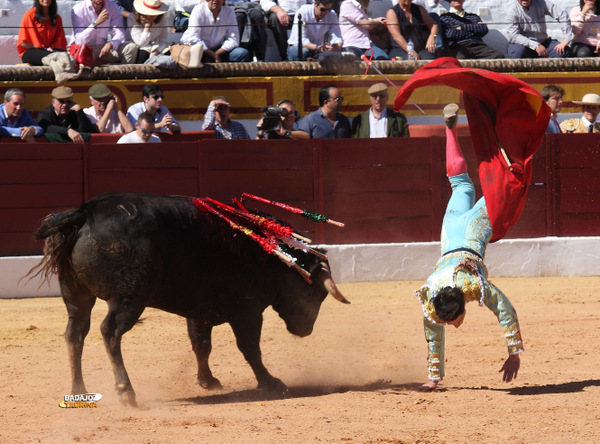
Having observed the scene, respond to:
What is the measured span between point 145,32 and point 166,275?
4.78m

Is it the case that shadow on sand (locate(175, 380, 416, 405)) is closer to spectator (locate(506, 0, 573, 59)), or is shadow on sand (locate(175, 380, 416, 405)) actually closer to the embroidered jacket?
the embroidered jacket

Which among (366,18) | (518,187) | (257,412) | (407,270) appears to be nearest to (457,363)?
(518,187)

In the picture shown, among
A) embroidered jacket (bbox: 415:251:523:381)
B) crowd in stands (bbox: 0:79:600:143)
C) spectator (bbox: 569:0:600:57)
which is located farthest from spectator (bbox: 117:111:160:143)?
spectator (bbox: 569:0:600:57)

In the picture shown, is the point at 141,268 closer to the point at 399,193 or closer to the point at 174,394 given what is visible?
the point at 174,394

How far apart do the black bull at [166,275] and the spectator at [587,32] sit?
5879mm

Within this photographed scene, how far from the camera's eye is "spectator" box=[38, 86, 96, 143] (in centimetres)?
789

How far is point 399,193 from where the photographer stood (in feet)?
28.2

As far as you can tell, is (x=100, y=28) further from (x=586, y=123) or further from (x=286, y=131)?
(x=586, y=123)

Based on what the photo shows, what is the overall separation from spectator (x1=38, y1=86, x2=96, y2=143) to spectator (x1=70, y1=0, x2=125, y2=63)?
2.45ft

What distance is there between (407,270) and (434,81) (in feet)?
12.7

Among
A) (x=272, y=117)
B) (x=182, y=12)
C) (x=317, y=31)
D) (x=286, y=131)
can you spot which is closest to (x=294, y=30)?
(x=317, y=31)

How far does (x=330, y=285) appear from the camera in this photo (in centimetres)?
476

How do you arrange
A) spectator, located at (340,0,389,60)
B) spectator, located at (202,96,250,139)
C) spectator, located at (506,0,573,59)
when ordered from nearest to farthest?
1. spectator, located at (202,96,250,139)
2. spectator, located at (340,0,389,60)
3. spectator, located at (506,0,573,59)

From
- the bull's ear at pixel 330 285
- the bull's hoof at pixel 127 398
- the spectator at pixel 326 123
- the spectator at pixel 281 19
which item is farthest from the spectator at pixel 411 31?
the bull's hoof at pixel 127 398
